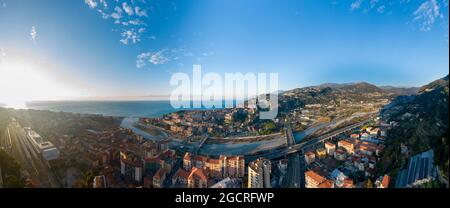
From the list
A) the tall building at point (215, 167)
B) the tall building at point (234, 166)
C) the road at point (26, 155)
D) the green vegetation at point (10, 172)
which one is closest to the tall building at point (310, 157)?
the tall building at point (234, 166)

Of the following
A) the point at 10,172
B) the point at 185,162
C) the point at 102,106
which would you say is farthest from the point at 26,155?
the point at 185,162

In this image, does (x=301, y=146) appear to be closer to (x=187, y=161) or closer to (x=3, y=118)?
(x=187, y=161)

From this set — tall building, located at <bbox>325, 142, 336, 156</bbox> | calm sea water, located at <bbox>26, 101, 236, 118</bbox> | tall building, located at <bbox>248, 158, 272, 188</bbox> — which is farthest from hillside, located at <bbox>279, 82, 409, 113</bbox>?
calm sea water, located at <bbox>26, 101, 236, 118</bbox>

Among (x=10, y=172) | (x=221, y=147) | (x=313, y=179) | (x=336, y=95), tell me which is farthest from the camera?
(x=221, y=147)

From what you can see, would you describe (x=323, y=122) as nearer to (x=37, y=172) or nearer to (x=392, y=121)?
(x=392, y=121)

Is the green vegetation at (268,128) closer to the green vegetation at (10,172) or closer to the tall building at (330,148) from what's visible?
the tall building at (330,148)
